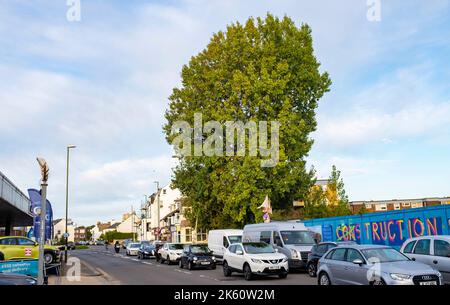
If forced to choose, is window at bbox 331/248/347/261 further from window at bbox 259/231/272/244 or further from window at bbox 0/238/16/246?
window at bbox 0/238/16/246

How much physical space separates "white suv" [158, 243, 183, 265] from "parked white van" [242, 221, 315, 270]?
8.16 meters

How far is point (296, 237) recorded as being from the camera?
24.7 meters

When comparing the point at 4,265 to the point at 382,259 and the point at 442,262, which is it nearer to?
the point at 382,259

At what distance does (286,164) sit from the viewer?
1313 inches

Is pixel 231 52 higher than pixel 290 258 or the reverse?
higher

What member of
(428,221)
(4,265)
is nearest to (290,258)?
(428,221)

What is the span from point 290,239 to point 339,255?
10.3 metres

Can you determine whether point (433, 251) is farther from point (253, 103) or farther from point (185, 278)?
point (253, 103)

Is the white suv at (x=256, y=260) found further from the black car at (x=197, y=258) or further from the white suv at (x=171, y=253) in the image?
the white suv at (x=171, y=253)

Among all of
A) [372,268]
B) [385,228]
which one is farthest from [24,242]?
[372,268]

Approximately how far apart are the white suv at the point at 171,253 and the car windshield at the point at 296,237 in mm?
10383

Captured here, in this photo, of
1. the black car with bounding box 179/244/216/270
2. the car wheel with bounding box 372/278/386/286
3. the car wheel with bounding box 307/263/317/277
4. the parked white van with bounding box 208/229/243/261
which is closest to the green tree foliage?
the parked white van with bounding box 208/229/243/261
